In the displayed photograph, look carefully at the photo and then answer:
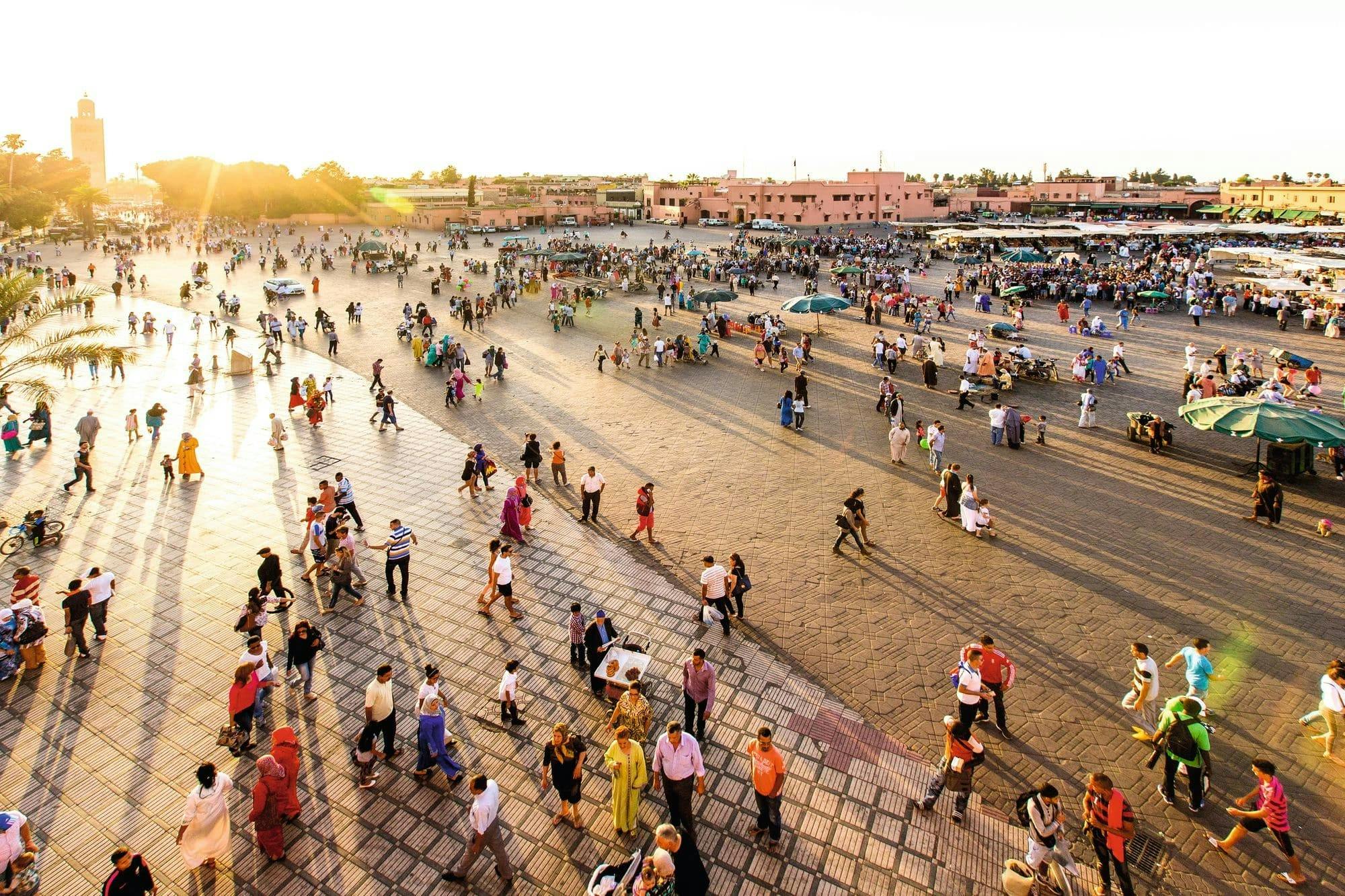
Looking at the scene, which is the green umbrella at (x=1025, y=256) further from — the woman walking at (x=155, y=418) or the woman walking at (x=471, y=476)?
the woman walking at (x=155, y=418)

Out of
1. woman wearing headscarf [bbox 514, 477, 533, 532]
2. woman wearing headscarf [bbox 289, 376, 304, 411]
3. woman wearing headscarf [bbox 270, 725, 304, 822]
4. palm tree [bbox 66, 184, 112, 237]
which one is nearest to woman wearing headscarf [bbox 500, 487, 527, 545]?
woman wearing headscarf [bbox 514, 477, 533, 532]

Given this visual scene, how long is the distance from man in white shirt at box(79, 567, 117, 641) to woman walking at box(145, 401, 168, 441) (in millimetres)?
8208

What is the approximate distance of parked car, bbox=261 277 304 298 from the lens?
30.9m

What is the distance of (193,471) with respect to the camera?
42.9 feet

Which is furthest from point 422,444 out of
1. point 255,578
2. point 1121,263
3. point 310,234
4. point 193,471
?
point 310,234

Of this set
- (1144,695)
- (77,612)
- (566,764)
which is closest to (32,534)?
(77,612)

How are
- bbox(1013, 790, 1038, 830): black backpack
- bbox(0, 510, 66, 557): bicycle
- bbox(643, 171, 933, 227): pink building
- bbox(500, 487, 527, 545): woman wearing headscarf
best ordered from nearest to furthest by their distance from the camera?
bbox(1013, 790, 1038, 830): black backpack → bbox(0, 510, 66, 557): bicycle → bbox(500, 487, 527, 545): woman wearing headscarf → bbox(643, 171, 933, 227): pink building

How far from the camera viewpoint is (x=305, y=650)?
7.15 m

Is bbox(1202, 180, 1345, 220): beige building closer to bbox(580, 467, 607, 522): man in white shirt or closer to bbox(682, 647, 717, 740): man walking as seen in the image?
bbox(580, 467, 607, 522): man in white shirt

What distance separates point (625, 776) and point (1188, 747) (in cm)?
455

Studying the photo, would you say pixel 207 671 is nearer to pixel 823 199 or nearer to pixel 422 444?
pixel 422 444

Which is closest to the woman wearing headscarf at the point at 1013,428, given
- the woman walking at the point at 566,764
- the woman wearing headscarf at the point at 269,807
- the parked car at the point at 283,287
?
the woman walking at the point at 566,764

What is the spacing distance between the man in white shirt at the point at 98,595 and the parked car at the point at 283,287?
25717 mm

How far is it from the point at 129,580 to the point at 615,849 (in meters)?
7.95
